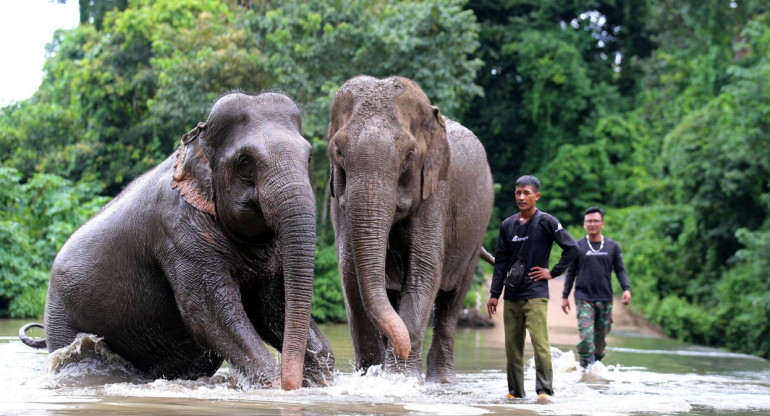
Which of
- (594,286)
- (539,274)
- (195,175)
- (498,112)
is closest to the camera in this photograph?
(539,274)

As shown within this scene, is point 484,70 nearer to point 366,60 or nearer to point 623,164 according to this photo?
point 623,164

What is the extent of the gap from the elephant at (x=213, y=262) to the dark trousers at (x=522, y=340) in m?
1.38

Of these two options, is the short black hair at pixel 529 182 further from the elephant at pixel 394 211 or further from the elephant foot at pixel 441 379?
the elephant foot at pixel 441 379

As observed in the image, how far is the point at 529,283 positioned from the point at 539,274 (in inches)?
4.9

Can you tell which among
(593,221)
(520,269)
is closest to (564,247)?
(520,269)

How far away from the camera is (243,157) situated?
802 cm

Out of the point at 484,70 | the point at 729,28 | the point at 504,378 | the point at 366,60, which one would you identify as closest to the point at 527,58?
the point at 484,70

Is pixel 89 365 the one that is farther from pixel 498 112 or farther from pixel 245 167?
pixel 498 112

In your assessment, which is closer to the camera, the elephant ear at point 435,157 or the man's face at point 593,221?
the elephant ear at point 435,157

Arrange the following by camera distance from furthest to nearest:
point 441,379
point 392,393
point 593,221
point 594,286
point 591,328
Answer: point 593,221
point 594,286
point 591,328
point 441,379
point 392,393

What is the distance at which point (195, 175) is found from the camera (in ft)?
27.3

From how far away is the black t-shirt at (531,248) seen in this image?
8.31 metres

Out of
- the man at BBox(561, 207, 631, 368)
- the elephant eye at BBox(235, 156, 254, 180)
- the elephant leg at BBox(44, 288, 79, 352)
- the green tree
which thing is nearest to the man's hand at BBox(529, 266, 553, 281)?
the elephant eye at BBox(235, 156, 254, 180)

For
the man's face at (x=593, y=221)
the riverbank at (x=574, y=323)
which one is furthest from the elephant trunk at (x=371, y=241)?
the riverbank at (x=574, y=323)
